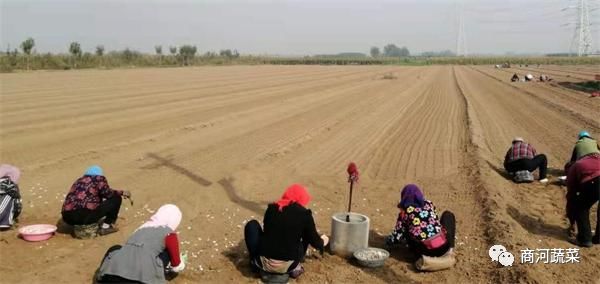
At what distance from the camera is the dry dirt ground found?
6340 mm

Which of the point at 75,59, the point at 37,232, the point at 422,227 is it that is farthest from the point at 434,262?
the point at 75,59

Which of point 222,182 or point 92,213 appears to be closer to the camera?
point 92,213

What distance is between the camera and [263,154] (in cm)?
1233

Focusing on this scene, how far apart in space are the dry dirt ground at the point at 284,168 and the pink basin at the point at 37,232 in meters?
0.12

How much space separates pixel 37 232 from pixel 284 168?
202 inches

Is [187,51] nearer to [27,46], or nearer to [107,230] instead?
[27,46]

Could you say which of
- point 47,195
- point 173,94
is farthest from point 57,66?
point 47,195

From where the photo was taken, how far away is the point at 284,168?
11.0 metres

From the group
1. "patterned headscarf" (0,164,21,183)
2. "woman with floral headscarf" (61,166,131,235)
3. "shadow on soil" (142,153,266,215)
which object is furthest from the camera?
"shadow on soil" (142,153,266,215)

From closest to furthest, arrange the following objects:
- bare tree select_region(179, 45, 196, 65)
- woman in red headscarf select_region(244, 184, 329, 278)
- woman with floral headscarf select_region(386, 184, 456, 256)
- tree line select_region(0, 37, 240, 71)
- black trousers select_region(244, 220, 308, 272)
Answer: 1. woman in red headscarf select_region(244, 184, 329, 278)
2. black trousers select_region(244, 220, 308, 272)
3. woman with floral headscarf select_region(386, 184, 456, 256)
4. tree line select_region(0, 37, 240, 71)
5. bare tree select_region(179, 45, 196, 65)

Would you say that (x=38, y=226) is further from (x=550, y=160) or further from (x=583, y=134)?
(x=550, y=160)

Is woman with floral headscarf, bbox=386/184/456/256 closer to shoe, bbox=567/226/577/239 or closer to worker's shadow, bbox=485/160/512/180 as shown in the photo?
shoe, bbox=567/226/577/239

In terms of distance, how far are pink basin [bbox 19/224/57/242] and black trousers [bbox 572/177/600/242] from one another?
6.45 m

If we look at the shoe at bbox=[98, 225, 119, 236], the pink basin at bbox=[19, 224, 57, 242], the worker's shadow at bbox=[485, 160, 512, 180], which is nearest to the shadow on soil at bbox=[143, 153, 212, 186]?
the shoe at bbox=[98, 225, 119, 236]
